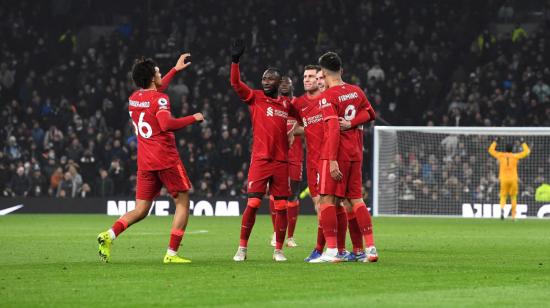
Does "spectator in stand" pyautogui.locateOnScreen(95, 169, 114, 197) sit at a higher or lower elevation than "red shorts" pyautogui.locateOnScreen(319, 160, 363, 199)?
lower

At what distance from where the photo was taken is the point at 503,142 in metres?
31.7

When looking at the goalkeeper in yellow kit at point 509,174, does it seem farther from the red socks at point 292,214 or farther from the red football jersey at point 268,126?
the red football jersey at point 268,126

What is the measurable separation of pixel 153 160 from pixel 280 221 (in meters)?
1.70

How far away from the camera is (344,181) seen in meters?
12.3

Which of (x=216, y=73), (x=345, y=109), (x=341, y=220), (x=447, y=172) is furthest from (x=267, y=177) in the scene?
(x=216, y=73)

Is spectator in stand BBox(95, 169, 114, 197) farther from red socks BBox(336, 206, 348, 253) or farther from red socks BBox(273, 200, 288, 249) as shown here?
red socks BBox(336, 206, 348, 253)

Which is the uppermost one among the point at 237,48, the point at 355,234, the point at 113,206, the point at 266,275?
the point at 237,48

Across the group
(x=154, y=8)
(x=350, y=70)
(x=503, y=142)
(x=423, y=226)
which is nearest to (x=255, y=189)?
(x=423, y=226)

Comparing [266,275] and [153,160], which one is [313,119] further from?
[266,275]

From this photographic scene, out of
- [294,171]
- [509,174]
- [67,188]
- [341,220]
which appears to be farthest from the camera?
→ [67,188]

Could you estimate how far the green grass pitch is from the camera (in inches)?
347

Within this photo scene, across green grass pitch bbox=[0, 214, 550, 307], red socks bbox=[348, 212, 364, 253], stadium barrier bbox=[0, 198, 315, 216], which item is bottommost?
stadium barrier bbox=[0, 198, 315, 216]

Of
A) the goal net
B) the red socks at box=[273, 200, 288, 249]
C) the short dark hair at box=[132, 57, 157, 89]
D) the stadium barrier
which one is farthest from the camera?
the stadium barrier

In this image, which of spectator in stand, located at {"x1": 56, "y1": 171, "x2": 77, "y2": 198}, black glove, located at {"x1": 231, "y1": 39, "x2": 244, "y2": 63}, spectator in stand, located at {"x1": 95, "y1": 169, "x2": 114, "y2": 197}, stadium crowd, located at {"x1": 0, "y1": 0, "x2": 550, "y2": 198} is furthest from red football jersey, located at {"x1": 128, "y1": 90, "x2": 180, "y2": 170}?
spectator in stand, located at {"x1": 56, "y1": 171, "x2": 77, "y2": 198}
